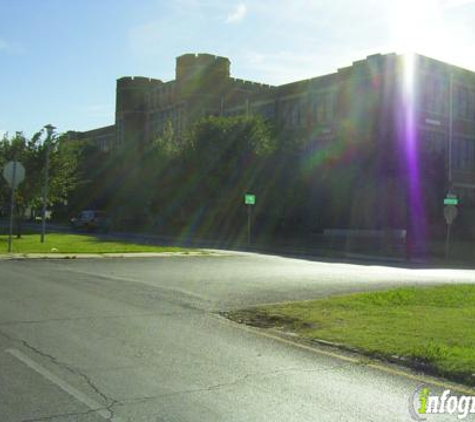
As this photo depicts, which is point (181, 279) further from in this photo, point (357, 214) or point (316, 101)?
point (316, 101)

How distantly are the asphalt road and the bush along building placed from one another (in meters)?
25.8

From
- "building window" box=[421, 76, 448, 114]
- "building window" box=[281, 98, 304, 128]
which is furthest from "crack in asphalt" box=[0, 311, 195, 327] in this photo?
"building window" box=[281, 98, 304, 128]

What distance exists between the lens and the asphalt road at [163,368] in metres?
5.62

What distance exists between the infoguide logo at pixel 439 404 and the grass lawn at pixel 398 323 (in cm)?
59

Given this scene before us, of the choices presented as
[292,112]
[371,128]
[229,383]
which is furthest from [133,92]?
[229,383]

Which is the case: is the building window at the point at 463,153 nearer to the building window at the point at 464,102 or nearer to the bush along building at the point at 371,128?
the bush along building at the point at 371,128

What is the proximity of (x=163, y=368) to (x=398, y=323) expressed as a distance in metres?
4.34

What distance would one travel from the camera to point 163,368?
7.05m


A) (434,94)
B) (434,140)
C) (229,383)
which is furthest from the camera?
(434,94)

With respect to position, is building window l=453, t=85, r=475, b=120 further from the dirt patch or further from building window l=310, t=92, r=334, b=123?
the dirt patch

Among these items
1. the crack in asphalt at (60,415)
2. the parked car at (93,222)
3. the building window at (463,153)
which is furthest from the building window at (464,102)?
the crack in asphalt at (60,415)

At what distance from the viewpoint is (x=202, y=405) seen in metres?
5.74

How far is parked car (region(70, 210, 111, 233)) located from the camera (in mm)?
52875

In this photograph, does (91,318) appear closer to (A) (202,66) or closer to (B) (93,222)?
(B) (93,222)
